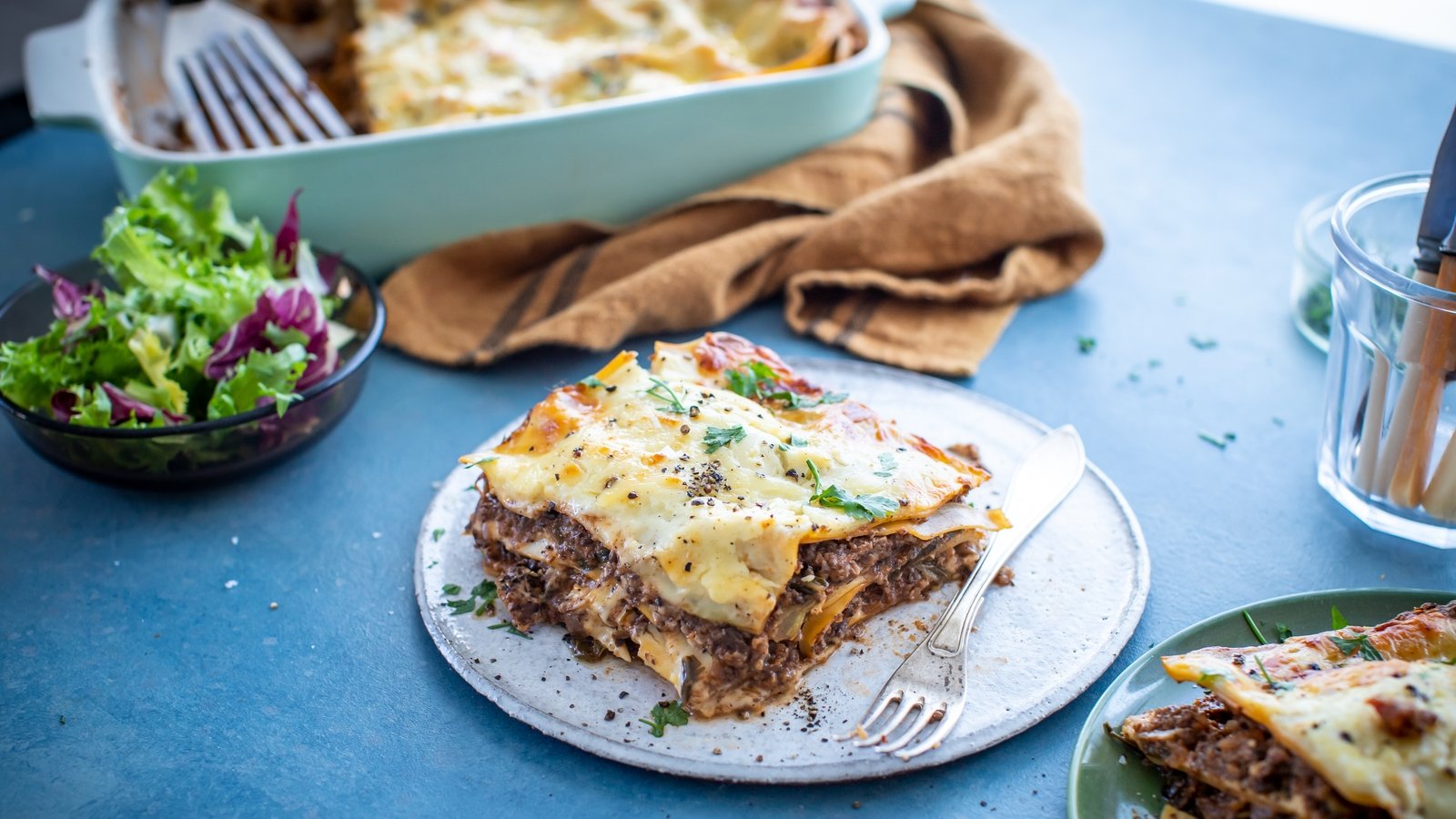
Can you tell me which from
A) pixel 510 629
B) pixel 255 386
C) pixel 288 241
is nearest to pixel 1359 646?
pixel 510 629

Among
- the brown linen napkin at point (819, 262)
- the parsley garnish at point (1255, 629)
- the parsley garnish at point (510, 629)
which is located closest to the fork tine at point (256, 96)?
the brown linen napkin at point (819, 262)

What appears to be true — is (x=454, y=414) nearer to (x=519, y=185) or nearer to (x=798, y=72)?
(x=519, y=185)

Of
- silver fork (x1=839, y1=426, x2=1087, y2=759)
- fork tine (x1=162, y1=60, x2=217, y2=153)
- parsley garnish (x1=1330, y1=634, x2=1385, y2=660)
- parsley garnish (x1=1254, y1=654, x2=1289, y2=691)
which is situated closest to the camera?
parsley garnish (x1=1254, y1=654, x2=1289, y2=691)

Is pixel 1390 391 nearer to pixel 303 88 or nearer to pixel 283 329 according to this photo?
pixel 283 329

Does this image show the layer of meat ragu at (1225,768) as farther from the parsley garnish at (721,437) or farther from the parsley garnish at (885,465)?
the parsley garnish at (721,437)

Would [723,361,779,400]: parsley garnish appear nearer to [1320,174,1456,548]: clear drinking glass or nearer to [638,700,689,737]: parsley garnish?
[638,700,689,737]: parsley garnish

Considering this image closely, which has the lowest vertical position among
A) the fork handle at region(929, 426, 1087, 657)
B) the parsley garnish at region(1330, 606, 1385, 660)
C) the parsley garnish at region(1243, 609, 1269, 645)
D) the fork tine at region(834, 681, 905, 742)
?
the fork tine at region(834, 681, 905, 742)

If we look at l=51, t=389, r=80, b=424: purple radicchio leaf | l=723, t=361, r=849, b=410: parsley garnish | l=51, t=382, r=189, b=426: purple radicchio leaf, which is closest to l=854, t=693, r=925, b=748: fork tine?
l=723, t=361, r=849, b=410: parsley garnish
